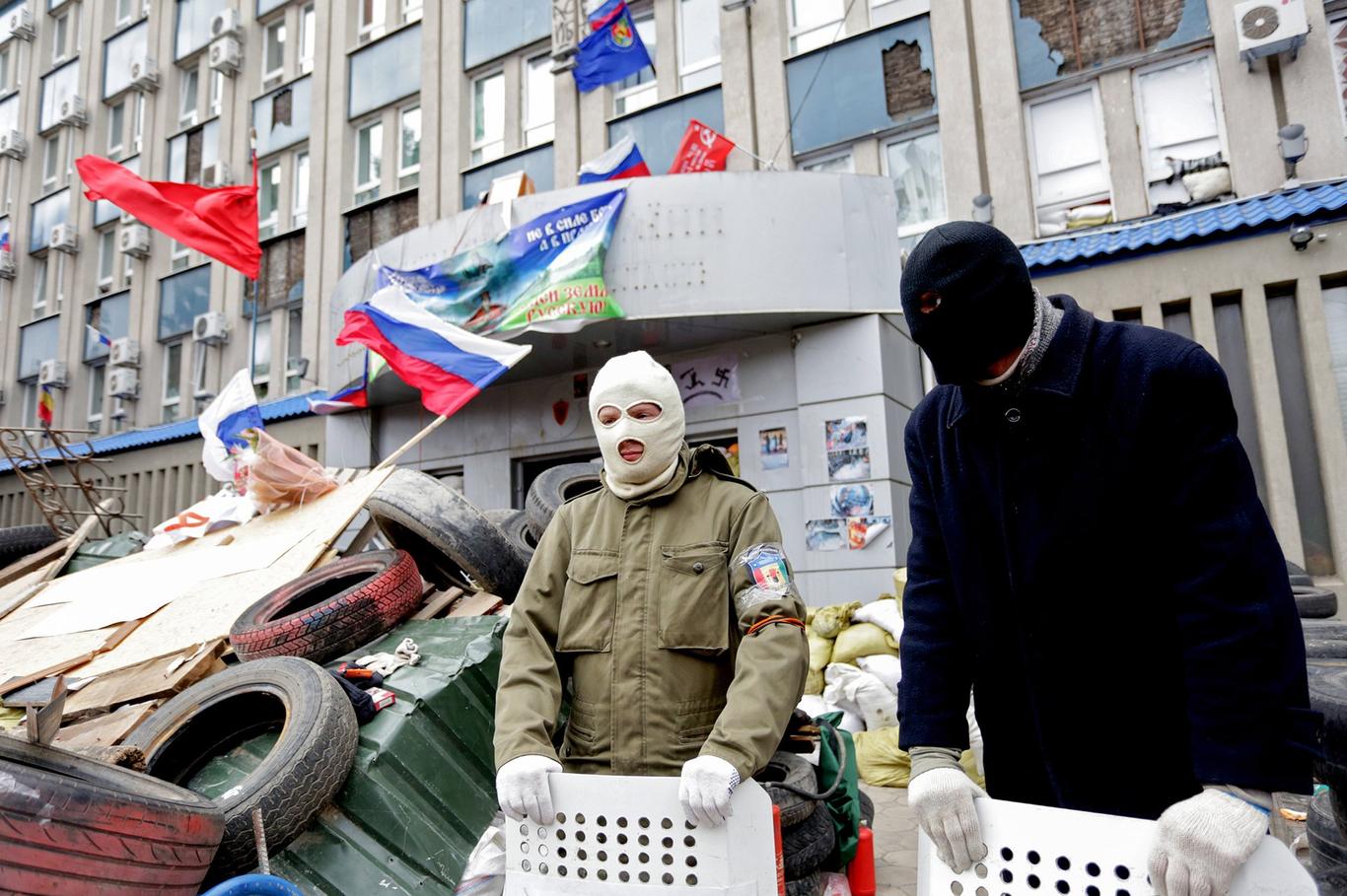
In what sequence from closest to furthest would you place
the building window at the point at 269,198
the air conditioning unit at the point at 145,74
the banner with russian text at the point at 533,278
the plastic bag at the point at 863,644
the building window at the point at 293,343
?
the plastic bag at the point at 863,644 → the banner with russian text at the point at 533,278 → the building window at the point at 293,343 → the building window at the point at 269,198 → the air conditioning unit at the point at 145,74

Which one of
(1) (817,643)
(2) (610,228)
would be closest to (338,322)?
(2) (610,228)

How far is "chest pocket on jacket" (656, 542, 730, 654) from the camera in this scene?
7.82 ft

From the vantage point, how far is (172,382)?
19422 mm

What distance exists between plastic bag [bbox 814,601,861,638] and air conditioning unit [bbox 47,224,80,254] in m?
23.1

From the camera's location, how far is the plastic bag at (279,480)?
703cm

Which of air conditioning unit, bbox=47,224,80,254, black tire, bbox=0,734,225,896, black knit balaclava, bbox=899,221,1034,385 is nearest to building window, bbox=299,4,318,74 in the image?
air conditioning unit, bbox=47,224,80,254

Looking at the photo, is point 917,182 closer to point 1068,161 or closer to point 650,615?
point 1068,161

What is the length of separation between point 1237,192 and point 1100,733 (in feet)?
33.3

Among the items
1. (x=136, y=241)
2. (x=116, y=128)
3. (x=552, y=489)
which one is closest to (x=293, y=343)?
(x=136, y=241)

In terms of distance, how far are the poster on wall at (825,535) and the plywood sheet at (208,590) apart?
4621mm

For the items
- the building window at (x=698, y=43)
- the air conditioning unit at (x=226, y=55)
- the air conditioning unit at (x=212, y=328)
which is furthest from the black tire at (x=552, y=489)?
the air conditioning unit at (x=226, y=55)

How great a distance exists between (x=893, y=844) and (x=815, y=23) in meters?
11.5

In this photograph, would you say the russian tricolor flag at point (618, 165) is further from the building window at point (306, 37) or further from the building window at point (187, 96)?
the building window at point (187, 96)

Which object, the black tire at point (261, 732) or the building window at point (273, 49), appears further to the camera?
the building window at point (273, 49)
